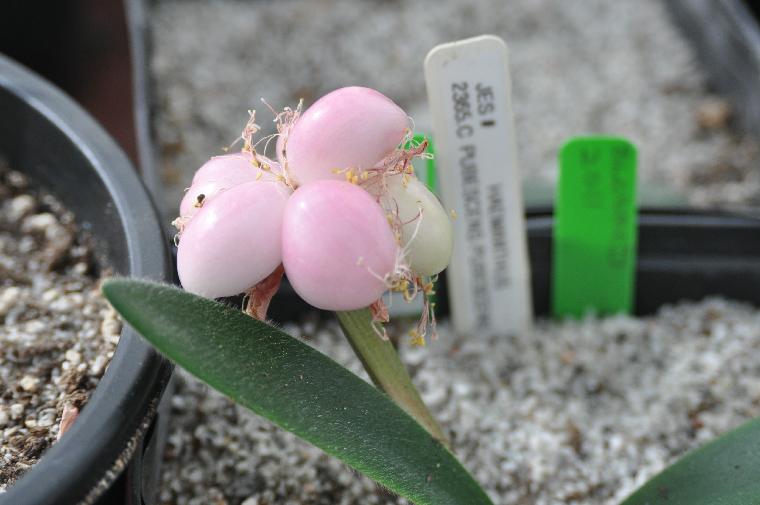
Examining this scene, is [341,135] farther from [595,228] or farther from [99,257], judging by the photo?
[595,228]

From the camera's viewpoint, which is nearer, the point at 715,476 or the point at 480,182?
the point at 715,476

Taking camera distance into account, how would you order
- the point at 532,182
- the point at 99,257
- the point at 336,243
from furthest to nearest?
the point at 532,182
the point at 99,257
the point at 336,243

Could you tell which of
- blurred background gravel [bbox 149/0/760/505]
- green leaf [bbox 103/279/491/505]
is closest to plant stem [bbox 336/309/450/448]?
green leaf [bbox 103/279/491/505]

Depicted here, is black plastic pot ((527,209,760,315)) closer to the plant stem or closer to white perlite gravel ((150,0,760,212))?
white perlite gravel ((150,0,760,212))

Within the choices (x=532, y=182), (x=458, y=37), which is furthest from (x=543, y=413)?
(x=458, y=37)

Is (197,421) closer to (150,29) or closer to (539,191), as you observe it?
(539,191)

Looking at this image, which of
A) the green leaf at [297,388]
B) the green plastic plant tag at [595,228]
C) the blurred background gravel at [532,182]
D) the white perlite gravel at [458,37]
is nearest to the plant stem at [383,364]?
the green leaf at [297,388]
